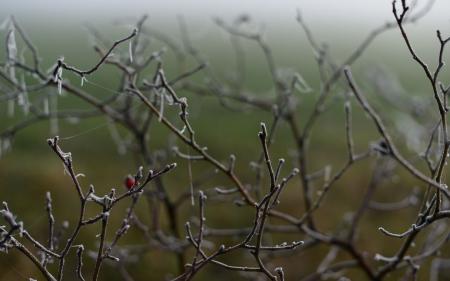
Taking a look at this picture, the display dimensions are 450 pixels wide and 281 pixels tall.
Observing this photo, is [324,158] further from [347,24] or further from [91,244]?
[347,24]

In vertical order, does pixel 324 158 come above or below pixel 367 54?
below

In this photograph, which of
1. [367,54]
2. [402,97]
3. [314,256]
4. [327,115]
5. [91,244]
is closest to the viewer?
[402,97]

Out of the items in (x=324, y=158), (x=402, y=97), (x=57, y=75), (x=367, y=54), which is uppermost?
(x=367, y=54)

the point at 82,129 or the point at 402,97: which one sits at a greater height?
the point at 82,129

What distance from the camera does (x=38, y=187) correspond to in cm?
494

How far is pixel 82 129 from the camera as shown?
595 cm

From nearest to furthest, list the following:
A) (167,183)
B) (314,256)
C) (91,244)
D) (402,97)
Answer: (402,97)
(91,244)
(314,256)
(167,183)

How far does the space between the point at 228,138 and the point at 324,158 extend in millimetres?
942

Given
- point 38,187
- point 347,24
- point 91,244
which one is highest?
point 347,24

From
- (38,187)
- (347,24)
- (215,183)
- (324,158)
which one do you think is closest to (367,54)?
(347,24)

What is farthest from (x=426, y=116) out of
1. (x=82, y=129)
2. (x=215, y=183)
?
(x=82, y=129)

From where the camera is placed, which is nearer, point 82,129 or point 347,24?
point 82,129

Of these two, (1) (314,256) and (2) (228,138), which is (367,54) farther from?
(1) (314,256)

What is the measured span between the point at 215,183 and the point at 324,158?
119 centimetres
